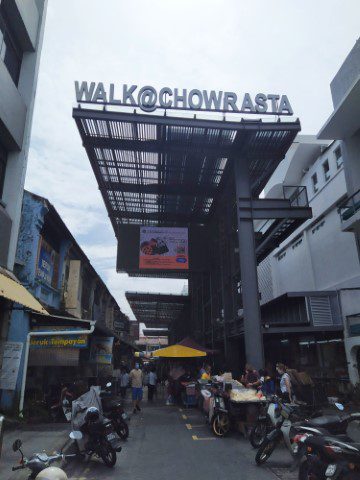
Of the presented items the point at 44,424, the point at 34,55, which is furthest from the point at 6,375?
the point at 34,55

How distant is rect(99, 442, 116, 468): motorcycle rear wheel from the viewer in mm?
7287

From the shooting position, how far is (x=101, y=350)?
19.0 m

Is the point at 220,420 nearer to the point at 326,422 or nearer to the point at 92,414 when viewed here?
the point at 92,414

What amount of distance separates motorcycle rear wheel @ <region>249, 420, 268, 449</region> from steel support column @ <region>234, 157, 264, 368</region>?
6557mm

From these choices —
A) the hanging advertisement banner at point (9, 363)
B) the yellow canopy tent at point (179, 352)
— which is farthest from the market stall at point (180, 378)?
the hanging advertisement banner at point (9, 363)

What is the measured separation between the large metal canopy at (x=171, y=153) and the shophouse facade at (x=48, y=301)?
456cm

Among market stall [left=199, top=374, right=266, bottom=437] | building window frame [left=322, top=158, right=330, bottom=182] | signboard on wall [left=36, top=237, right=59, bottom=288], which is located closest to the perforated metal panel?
market stall [left=199, top=374, right=266, bottom=437]

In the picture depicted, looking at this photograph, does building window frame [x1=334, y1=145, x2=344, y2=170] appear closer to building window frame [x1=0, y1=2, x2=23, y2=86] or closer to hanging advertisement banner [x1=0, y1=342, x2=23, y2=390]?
building window frame [x1=0, y1=2, x2=23, y2=86]

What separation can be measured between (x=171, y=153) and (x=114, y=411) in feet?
42.4

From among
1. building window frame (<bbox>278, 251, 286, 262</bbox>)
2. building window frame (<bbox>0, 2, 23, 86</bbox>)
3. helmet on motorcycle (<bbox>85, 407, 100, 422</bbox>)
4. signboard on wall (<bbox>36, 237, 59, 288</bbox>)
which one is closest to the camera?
helmet on motorcycle (<bbox>85, 407, 100, 422</bbox>)

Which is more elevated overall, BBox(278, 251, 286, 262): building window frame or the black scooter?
BBox(278, 251, 286, 262): building window frame

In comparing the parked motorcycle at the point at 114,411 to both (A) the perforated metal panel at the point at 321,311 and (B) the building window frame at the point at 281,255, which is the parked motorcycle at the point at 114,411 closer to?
(A) the perforated metal panel at the point at 321,311

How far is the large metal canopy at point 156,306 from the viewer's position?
34.7 meters

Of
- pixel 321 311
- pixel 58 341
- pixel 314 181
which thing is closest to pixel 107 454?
pixel 58 341
